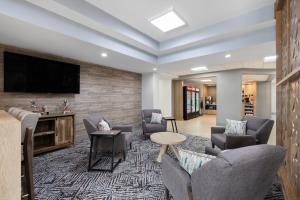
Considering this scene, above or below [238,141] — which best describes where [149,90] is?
above

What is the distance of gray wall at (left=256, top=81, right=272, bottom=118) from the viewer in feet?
29.6

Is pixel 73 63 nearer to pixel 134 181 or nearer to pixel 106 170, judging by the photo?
pixel 106 170

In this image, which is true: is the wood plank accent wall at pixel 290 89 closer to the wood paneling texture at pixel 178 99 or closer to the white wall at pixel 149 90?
the white wall at pixel 149 90

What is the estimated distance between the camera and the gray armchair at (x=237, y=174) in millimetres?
1024

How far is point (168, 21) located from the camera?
3.00m

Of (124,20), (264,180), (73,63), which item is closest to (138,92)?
(73,63)

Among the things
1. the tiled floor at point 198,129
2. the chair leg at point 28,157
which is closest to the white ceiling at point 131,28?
the chair leg at point 28,157

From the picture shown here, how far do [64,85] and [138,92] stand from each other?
307 cm

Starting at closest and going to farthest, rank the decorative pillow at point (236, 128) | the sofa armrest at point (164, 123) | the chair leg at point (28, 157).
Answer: the chair leg at point (28, 157)
the decorative pillow at point (236, 128)
the sofa armrest at point (164, 123)

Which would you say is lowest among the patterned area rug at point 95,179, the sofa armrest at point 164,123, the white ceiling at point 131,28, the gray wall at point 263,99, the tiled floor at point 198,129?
the patterned area rug at point 95,179

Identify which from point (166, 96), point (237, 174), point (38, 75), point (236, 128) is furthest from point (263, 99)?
point (38, 75)

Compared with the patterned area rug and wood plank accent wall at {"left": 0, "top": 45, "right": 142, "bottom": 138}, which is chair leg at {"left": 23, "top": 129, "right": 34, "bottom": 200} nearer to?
the patterned area rug

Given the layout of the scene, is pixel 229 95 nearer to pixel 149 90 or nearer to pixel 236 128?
pixel 149 90

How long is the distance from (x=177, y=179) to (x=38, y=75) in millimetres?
3795
